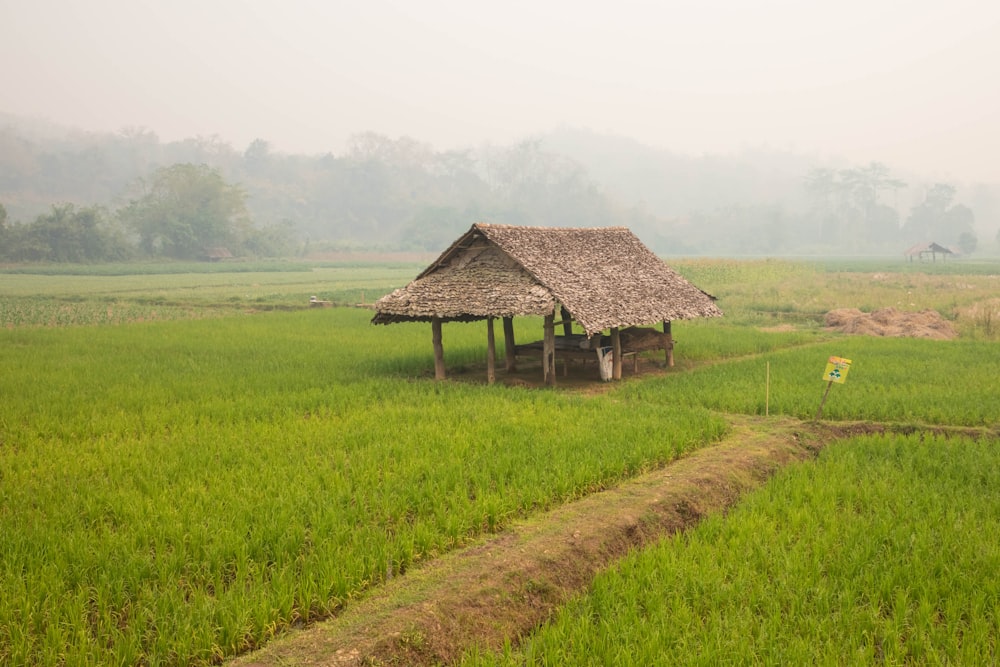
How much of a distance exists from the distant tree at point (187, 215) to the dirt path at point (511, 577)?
69777 millimetres

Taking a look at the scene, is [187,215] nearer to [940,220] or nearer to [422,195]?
[422,195]

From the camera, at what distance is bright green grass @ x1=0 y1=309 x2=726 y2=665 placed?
5.39 metres

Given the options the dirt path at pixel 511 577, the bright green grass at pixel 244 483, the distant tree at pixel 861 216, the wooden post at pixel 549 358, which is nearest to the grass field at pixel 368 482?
the bright green grass at pixel 244 483

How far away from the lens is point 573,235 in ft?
58.2

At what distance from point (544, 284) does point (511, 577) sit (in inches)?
348

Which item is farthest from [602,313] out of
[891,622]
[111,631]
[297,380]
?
[111,631]

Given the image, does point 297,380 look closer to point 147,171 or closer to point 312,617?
point 312,617

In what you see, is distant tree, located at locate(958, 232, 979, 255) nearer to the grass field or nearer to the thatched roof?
Answer: the grass field

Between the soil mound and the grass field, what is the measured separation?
4382mm

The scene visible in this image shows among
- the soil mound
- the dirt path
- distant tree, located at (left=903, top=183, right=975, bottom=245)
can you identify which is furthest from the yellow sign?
distant tree, located at (left=903, top=183, right=975, bottom=245)

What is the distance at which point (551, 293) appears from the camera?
1438cm

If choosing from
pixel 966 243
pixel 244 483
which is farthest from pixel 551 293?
pixel 966 243

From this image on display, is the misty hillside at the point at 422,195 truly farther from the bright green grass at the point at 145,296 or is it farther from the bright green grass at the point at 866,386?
the bright green grass at the point at 866,386

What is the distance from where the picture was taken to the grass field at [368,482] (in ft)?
17.5
